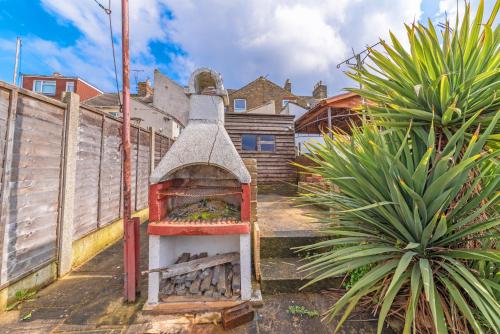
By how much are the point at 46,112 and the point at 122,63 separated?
130cm

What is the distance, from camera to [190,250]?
324 centimetres

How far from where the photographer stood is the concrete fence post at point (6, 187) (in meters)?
2.33

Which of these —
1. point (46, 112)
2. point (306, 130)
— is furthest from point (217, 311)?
point (306, 130)

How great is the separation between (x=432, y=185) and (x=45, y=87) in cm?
2927

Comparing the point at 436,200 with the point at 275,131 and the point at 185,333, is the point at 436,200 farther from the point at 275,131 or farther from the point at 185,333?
the point at 275,131

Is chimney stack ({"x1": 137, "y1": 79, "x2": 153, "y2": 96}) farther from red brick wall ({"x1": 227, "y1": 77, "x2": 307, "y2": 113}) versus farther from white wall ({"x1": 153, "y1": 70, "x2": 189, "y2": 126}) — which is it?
red brick wall ({"x1": 227, "y1": 77, "x2": 307, "y2": 113})

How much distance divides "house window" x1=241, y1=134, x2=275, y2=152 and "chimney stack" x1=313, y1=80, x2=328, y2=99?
12058mm

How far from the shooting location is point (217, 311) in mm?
2402

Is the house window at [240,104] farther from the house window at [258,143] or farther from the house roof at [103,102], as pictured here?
the house window at [258,143]

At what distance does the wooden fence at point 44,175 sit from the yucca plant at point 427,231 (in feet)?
Result: 11.2

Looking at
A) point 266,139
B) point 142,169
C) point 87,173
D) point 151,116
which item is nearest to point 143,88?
point 151,116

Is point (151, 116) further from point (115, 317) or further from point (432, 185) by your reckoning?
point (432, 185)

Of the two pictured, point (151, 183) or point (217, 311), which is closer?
point (217, 311)

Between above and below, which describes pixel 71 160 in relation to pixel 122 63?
below
